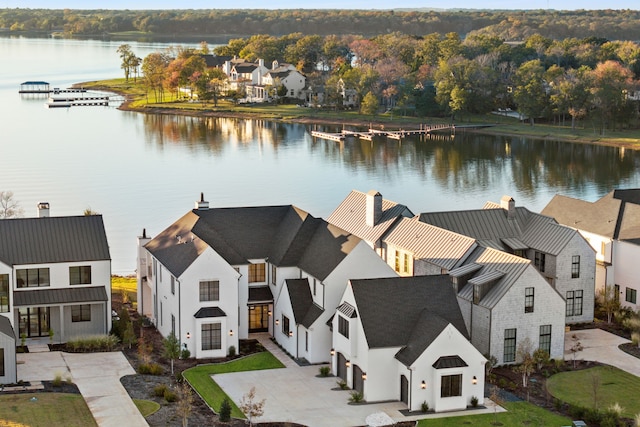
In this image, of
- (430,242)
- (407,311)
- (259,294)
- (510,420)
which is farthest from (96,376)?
(430,242)

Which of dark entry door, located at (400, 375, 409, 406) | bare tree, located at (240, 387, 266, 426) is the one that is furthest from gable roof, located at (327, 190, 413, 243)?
bare tree, located at (240, 387, 266, 426)

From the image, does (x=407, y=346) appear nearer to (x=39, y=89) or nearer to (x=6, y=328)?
(x=6, y=328)

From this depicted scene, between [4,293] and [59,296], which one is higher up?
[4,293]

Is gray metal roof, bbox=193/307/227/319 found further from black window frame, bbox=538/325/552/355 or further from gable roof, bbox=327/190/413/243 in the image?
A: black window frame, bbox=538/325/552/355

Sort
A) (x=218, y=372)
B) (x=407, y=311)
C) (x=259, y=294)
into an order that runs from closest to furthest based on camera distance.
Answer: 1. (x=407, y=311)
2. (x=218, y=372)
3. (x=259, y=294)

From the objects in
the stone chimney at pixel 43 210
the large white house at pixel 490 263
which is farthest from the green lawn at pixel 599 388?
the stone chimney at pixel 43 210

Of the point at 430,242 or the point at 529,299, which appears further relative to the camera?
the point at 430,242
